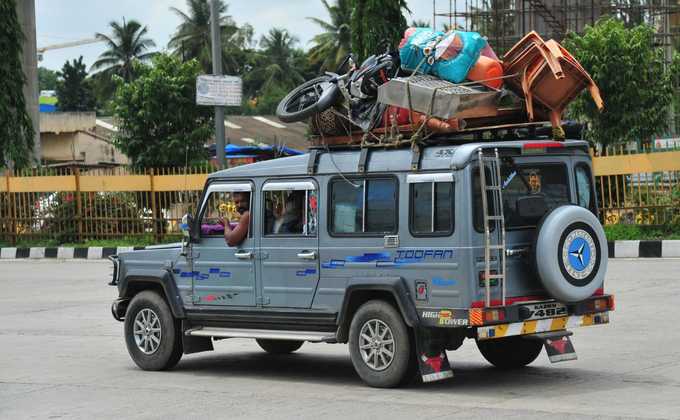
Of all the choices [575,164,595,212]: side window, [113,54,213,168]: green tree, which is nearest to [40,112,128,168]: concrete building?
[113,54,213,168]: green tree

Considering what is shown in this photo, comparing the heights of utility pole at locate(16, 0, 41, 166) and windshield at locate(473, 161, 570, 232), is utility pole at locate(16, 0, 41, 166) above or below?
above

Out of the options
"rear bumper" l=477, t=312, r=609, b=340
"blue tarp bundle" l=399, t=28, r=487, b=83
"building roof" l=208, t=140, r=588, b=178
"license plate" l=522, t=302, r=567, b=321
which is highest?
"blue tarp bundle" l=399, t=28, r=487, b=83

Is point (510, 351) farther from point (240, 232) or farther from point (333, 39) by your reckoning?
point (333, 39)

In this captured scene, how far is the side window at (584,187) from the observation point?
928cm

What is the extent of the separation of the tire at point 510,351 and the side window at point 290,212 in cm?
174

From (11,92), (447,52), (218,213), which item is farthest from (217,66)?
(447,52)

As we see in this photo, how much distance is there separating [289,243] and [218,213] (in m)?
1.03

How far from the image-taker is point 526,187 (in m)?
8.98

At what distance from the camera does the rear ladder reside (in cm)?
850

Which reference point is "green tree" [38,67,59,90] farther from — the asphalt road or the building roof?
the building roof

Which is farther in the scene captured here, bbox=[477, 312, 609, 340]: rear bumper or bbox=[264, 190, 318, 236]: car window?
bbox=[264, 190, 318, 236]: car window

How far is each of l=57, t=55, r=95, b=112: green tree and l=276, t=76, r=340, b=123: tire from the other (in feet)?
285

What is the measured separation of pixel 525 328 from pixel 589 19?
123ft

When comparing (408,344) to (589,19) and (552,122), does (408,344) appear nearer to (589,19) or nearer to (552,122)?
(552,122)
